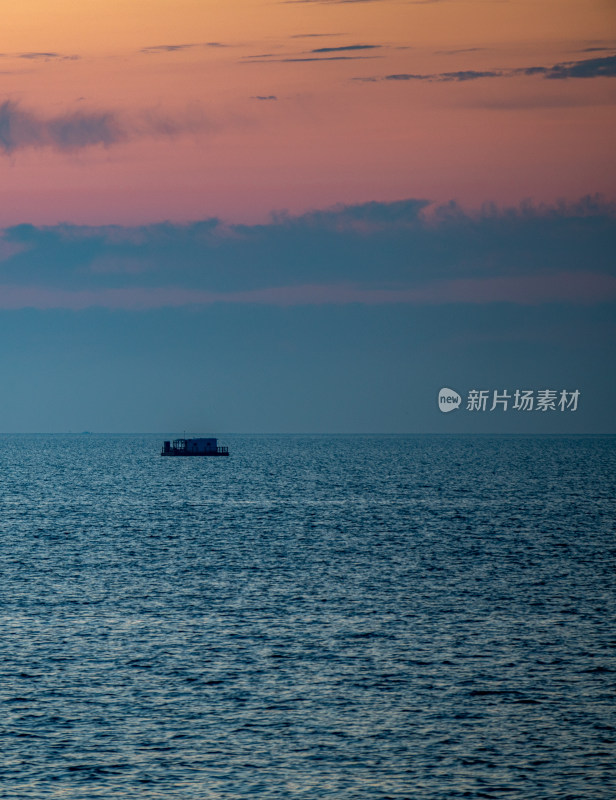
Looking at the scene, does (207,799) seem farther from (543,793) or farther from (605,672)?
(605,672)

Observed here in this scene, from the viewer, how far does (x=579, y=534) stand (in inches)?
3844

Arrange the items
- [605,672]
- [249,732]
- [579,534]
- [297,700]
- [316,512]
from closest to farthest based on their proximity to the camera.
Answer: [249,732], [297,700], [605,672], [579,534], [316,512]

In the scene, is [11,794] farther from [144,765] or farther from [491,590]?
[491,590]

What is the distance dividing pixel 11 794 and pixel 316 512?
92.3 metres

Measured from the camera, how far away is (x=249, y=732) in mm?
34969

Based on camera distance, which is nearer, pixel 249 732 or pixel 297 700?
pixel 249 732

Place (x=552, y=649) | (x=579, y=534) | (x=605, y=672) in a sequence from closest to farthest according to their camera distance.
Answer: (x=605, y=672), (x=552, y=649), (x=579, y=534)

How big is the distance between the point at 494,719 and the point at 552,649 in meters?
10.8

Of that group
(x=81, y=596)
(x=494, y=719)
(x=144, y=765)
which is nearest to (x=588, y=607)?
(x=494, y=719)

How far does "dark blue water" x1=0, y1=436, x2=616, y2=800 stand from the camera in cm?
3142

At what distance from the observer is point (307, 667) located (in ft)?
141

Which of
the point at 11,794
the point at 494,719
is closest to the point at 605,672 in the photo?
the point at 494,719

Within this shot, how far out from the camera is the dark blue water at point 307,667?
31422 mm

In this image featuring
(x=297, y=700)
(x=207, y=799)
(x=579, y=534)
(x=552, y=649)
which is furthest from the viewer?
(x=579, y=534)
